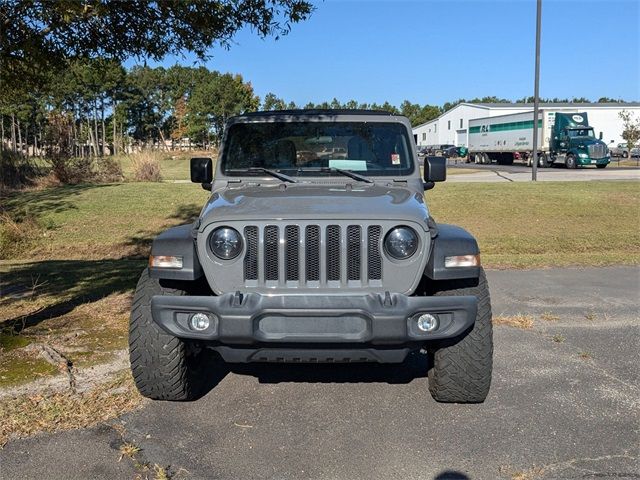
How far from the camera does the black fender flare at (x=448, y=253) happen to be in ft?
11.0

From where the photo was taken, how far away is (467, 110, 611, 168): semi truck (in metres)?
34.2

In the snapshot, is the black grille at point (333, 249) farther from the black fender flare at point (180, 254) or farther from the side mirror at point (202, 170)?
the side mirror at point (202, 170)

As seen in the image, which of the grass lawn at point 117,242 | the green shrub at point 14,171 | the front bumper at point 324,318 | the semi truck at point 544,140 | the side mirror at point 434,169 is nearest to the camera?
the front bumper at point 324,318

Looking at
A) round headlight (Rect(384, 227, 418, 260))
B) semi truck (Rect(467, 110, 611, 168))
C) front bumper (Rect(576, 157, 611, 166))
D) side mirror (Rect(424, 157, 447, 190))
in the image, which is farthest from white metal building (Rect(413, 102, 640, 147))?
round headlight (Rect(384, 227, 418, 260))

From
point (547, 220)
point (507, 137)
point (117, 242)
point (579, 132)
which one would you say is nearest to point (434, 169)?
point (117, 242)

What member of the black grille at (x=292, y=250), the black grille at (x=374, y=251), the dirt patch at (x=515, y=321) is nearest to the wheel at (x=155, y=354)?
the black grille at (x=292, y=250)

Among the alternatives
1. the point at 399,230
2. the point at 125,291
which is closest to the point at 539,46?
the point at 125,291

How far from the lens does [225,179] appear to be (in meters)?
4.55

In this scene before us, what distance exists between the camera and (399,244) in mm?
3334

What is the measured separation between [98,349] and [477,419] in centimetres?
300

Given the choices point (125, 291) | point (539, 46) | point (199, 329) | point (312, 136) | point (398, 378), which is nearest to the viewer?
point (199, 329)

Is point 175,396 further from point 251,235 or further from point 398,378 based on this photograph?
point 398,378

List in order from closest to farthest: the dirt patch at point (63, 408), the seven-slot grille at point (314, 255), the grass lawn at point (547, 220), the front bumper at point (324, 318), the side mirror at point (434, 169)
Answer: the front bumper at point (324, 318), the seven-slot grille at point (314, 255), the dirt patch at point (63, 408), the side mirror at point (434, 169), the grass lawn at point (547, 220)

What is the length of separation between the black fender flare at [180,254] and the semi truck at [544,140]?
34.4 m
